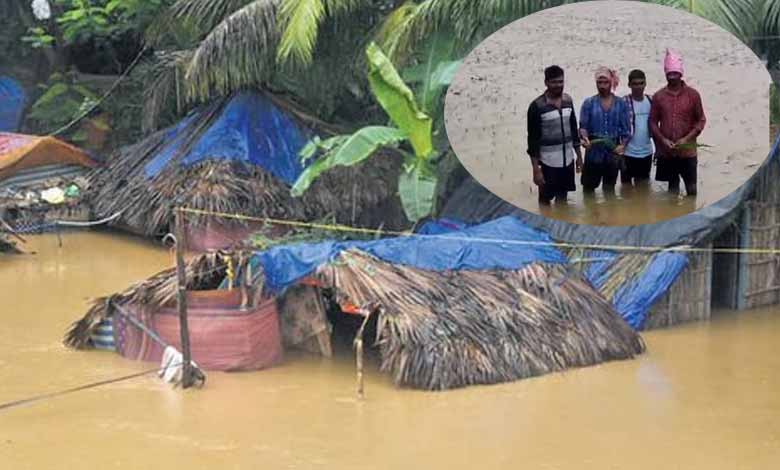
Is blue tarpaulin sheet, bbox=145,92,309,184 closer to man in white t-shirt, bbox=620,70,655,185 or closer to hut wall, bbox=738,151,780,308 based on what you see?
hut wall, bbox=738,151,780,308

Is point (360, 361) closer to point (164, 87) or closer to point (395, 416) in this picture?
point (395, 416)

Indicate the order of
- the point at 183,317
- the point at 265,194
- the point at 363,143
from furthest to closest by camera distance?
the point at 265,194 → the point at 363,143 → the point at 183,317

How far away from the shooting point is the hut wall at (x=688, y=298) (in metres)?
9.87

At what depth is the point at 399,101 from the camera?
10031 millimetres

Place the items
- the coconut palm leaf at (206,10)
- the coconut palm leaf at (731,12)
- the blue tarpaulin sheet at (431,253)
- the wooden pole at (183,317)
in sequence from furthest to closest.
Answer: the coconut palm leaf at (206,10)
the blue tarpaulin sheet at (431,253)
the coconut palm leaf at (731,12)
the wooden pole at (183,317)

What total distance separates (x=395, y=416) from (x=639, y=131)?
10.5 ft

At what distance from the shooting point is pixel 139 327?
8.77m

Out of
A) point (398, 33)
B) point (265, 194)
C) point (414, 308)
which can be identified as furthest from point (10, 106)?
point (414, 308)

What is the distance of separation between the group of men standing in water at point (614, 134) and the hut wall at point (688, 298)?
15.3ft

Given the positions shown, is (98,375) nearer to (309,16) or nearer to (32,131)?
(309,16)

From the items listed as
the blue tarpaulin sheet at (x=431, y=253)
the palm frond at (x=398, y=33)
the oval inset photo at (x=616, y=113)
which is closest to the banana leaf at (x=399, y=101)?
the palm frond at (x=398, y=33)

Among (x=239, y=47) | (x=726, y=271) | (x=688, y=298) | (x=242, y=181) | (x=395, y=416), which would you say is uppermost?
(x=239, y=47)

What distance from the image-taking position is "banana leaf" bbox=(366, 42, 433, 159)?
9.89 m

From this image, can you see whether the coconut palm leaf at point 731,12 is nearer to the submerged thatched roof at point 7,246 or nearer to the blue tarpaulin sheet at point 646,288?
the blue tarpaulin sheet at point 646,288
